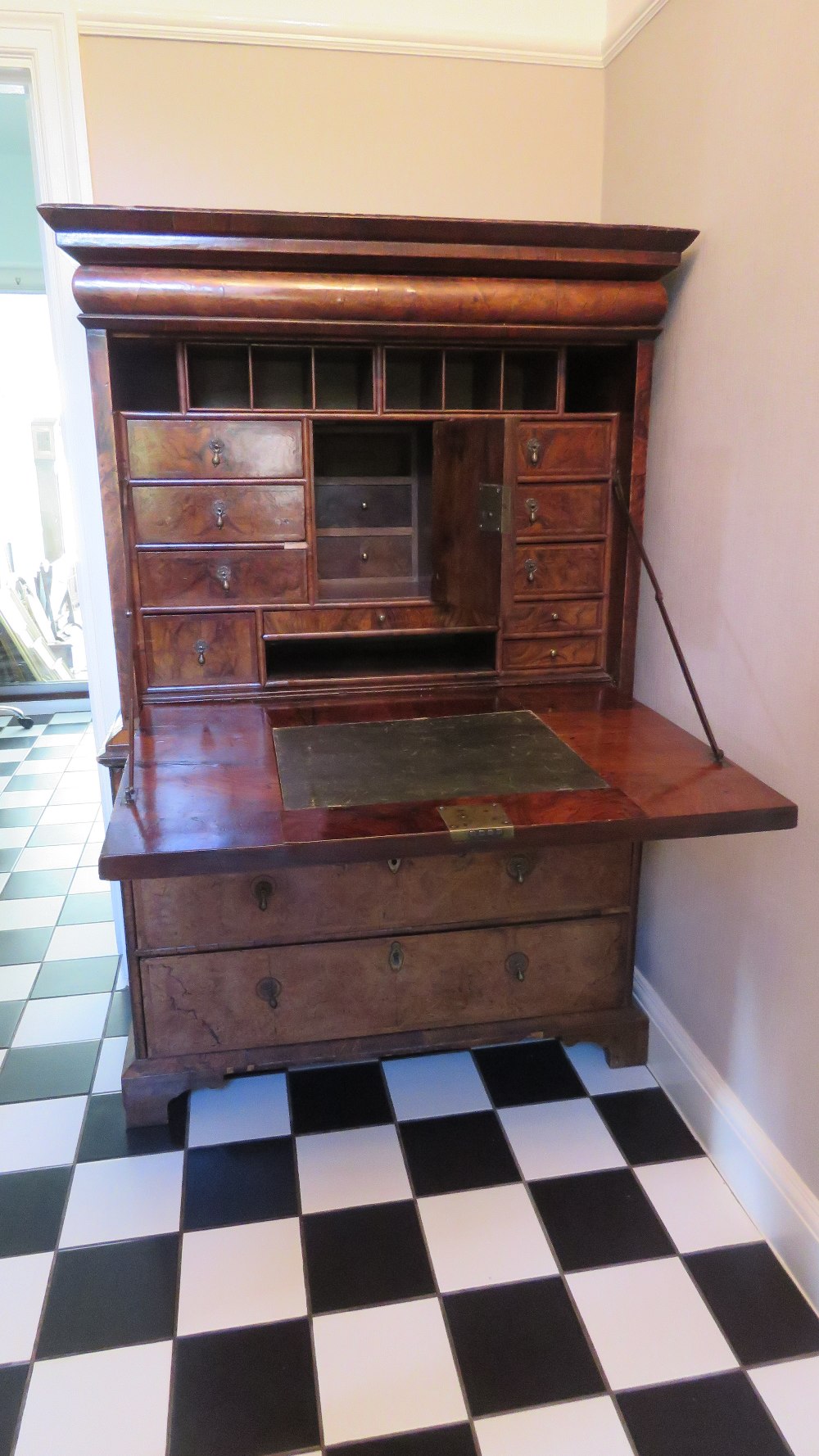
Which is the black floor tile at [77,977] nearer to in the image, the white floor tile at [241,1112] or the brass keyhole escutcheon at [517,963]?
the white floor tile at [241,1112]

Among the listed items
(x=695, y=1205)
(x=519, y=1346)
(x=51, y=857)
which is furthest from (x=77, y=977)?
(x=695, y=1205)

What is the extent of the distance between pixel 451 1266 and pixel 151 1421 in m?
0.52

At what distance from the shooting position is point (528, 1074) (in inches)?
83.0

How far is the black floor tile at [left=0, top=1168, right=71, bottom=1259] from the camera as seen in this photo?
1.65m

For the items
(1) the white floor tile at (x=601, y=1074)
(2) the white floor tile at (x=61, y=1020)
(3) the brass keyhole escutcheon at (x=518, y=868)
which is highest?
(3) the brass keyhole escutcheon at (x=518, y=868)

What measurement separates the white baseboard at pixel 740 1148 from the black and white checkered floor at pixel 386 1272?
37 millimetres

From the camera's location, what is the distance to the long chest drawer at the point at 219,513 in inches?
74.7

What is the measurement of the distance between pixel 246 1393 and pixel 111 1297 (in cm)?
30

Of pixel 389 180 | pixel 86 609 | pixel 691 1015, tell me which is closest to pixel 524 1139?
pixel 691 1015

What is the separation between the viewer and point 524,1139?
1.91 m

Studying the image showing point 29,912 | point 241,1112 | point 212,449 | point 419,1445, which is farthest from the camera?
point 29,912

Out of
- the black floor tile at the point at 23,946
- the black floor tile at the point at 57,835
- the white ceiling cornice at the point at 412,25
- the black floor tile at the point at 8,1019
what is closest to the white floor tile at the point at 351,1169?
the black floor tile at the point at 8,1019

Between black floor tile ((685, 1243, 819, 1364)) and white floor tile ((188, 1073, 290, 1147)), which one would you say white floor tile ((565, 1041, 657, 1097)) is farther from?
white floor tile ((188, 1073, 290, 1147))

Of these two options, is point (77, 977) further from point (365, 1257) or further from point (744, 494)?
point (744, 494)
